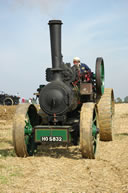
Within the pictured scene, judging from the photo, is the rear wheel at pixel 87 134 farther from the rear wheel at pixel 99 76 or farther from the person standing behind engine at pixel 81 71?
the rear wheel at pixel 99 76

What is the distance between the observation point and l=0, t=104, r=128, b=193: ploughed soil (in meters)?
4.27

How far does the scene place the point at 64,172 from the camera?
516cm

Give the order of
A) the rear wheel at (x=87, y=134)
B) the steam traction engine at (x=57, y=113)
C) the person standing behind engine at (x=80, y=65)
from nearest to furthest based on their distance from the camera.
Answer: the rear wheel at (x=87, y=134)
the steam traction engine at (x=57, y=113)
the person standing behind engine at (x=80, y=65)

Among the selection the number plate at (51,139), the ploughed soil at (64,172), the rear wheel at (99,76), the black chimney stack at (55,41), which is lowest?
the ploughed soil at (64,172)

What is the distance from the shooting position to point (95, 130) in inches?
245

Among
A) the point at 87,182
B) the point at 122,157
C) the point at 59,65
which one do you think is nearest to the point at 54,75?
the point at 59,65

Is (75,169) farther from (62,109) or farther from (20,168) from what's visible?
(62,109)

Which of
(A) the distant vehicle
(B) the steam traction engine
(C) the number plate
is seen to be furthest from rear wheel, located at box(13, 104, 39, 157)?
(A) the distant vehicle

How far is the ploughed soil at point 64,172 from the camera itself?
14.0ft

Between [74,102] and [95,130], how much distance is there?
0.94 m

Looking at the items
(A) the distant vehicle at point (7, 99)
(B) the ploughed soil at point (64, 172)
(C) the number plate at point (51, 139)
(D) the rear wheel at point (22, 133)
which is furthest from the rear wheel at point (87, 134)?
(A) the distant vehicle at point (7, 99)

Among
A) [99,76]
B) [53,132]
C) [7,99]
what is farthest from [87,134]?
[7,99]

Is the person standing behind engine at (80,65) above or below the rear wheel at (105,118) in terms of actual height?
above

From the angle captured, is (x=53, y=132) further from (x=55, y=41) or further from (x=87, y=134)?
(x=55, y=41)
